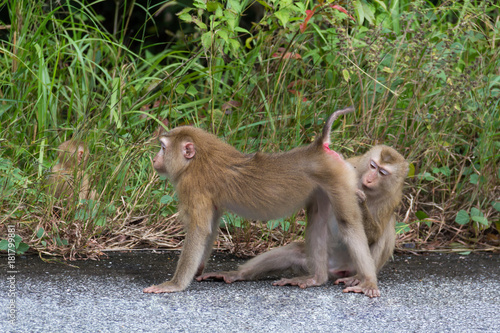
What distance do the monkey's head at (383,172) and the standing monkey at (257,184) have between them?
0.89 ft

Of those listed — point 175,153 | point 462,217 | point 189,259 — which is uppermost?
point 175,153

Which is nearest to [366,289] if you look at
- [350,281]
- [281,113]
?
[350,281]

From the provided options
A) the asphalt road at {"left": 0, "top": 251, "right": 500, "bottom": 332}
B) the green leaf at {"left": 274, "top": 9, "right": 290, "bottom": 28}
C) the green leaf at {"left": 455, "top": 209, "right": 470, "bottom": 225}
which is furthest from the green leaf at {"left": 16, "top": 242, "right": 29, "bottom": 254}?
the green leaf at {"left": 455, "top": 209, "right": 470, "bottom": 225}

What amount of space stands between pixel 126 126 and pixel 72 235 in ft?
4.78

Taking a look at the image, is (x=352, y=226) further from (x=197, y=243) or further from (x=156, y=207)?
(x=156, y=207)

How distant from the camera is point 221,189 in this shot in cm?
414

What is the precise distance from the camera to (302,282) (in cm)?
427

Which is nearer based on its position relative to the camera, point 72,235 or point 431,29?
point 72,235

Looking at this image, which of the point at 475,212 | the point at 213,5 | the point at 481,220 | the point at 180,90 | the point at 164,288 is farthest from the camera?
the point at 180,90

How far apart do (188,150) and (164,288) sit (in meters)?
0.84

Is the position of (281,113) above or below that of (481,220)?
above

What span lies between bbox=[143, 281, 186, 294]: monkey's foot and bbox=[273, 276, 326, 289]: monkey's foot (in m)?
0.65

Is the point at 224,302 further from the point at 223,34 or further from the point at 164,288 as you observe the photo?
the point at 223,34

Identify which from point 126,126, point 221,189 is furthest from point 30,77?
point 221,189
